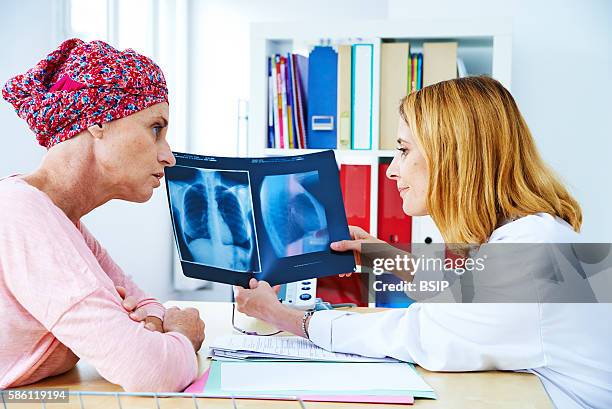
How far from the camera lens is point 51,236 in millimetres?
1075

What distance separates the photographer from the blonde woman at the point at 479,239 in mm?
1261

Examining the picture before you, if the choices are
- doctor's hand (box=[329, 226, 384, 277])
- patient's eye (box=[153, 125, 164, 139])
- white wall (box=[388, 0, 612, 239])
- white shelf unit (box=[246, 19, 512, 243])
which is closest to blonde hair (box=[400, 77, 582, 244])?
doctor's hand (box=[329, 226, 384, 277])

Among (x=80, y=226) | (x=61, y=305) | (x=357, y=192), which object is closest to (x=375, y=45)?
(x=357, y=192)

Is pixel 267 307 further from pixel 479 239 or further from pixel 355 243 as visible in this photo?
pixel 479 239

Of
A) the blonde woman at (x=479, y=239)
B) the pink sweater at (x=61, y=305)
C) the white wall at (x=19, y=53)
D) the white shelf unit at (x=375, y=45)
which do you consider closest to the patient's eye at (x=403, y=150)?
the blonde woman at (x=479, y=239)

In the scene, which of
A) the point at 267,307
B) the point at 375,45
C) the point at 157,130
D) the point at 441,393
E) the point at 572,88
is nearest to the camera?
the point at 441,393

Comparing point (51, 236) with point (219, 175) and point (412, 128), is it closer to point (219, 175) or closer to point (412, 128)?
point (219, 175)

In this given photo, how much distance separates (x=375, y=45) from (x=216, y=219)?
1.54 metres

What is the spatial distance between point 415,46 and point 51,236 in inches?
88.9

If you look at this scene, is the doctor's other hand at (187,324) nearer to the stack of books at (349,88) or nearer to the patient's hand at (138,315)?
the patient's hand at (138,315)

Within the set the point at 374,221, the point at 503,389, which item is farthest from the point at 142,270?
the point at 503,389

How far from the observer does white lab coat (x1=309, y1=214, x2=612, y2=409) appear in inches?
49.4

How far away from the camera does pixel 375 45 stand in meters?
2.91

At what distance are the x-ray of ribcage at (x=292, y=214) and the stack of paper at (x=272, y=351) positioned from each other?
23cm
